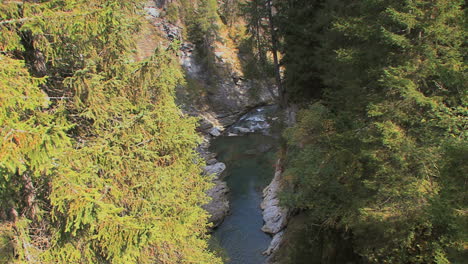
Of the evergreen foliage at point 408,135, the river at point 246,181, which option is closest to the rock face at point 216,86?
the river at point 246,181

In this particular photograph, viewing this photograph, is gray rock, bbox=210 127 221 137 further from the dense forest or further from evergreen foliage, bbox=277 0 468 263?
evergreen foliage, bbox=277 0 468 263

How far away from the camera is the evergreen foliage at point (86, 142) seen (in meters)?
3.64

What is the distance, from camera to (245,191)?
19656 millimetres

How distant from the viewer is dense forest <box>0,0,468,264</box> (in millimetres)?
4000

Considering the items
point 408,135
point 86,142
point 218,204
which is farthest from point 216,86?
point 86,142

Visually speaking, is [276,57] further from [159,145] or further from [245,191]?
[159,145]

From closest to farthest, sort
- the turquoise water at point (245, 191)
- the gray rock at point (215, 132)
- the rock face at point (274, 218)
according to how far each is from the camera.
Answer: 1. the rock face at point (274, 218)
2. the turquoise water at point (245, 191)
3. the gray rock at point (215, 132)

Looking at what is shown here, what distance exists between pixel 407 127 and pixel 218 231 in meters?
11.3

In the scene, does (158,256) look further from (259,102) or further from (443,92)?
(259,102)

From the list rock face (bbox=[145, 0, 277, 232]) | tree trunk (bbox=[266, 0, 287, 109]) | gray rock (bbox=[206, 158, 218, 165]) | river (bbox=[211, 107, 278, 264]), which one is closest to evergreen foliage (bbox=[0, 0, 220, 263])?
river (bbox=[211, 107, 278, 264])

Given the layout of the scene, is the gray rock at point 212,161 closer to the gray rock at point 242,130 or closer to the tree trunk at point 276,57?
the tree trunk at point 276,57

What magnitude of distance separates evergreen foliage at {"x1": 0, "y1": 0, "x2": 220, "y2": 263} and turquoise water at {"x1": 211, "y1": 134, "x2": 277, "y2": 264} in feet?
25.0

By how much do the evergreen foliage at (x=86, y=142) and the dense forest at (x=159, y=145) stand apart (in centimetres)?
2

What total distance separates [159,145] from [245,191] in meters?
14.2
